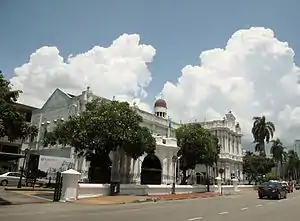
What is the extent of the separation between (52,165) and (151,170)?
37.4 feet

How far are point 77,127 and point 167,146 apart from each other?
1524 centimetres

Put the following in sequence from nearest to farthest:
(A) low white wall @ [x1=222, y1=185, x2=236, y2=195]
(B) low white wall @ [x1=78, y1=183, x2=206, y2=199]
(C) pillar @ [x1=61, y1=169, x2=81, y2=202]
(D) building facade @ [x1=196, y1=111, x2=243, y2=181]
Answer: (C) pillar @ [x1=61, y1=169, x2=81, y2=202], (B) low white wall @ [x1=78, y1=183, x2=206, y2=199], (A) low white wall @ [x1=222, y1=185, x2=236, y2=195], (D) building facade @ [x1=196, y1=111, x2=243, y2=181]

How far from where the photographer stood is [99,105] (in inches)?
1326

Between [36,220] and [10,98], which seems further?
[10,98]

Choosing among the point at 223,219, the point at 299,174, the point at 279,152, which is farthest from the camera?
the point at 299,174

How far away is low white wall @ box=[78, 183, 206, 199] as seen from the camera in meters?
26.3

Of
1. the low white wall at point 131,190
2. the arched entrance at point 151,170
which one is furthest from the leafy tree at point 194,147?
the low white wall at point 131,190

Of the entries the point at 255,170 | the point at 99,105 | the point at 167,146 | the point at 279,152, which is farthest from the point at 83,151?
the point at 279,152

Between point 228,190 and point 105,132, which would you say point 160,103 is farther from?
point 105,132

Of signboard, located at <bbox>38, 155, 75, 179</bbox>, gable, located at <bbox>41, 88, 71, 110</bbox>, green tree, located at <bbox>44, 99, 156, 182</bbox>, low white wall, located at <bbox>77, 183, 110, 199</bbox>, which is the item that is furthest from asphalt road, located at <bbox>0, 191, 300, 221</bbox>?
gable, located at <bbox>41, 88, 71, 110</bbox>

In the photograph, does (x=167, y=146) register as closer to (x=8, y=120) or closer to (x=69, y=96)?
(x=69, y=96)

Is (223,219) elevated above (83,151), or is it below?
below

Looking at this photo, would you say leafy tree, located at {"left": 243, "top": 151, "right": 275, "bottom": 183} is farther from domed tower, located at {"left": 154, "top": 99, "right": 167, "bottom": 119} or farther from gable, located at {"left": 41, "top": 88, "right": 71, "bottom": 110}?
gable, located at {"left": 41, "top": 88, "right": 71, "bottom": 110}

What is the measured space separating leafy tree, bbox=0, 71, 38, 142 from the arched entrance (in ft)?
74.6
